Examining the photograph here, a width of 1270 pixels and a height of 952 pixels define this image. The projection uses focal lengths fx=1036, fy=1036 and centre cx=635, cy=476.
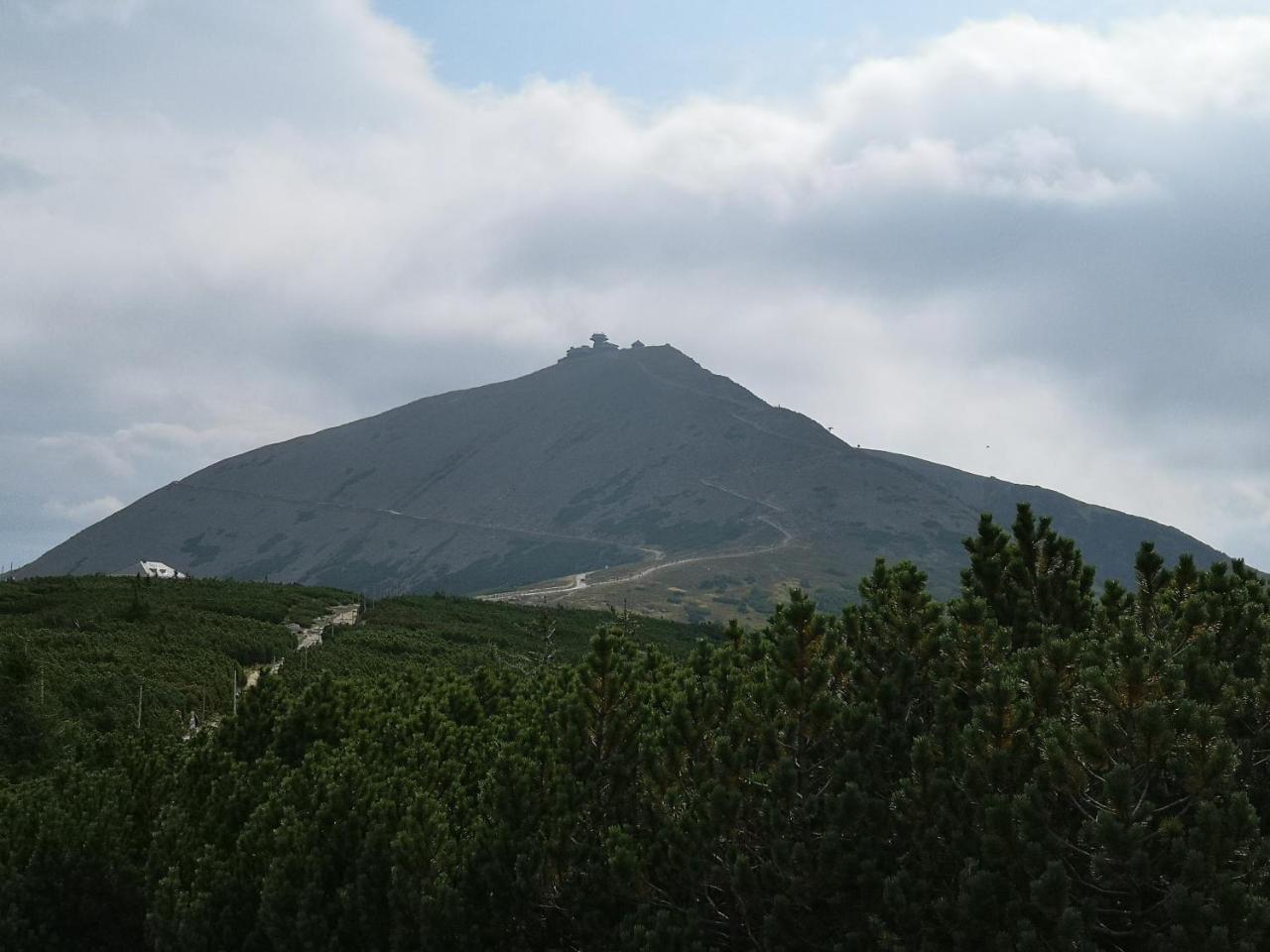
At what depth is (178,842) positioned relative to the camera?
13391 millimetres

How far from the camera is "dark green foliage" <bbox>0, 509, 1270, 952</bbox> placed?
27.2ft

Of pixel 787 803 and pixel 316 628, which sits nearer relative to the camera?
pixel 787 803

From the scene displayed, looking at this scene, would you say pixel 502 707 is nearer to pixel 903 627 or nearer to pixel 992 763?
pixel 903 627

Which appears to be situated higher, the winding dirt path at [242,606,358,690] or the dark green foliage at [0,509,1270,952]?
the dark green foliage at [0,509,1270,952]

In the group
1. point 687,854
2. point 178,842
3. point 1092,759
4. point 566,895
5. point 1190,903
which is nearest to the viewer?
point 1190,903

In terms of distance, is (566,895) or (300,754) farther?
(300,754)

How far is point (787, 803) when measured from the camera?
10.2 metres

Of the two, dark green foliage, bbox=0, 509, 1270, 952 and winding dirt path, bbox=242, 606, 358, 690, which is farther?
winding dirt path, bbox=242, 606, 358, 690

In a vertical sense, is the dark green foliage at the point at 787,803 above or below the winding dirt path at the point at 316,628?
above

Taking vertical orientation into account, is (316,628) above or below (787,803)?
below

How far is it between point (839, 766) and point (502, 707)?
8.71 metres

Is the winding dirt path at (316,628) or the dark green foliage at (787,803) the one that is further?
the winding dirt path at (316,628)

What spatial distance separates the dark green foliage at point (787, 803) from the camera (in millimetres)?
8289

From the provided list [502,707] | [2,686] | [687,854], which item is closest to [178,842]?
[502,707]
